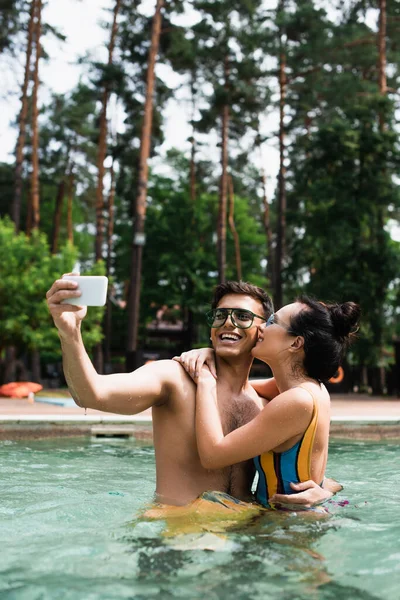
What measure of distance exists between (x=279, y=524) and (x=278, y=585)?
0.78 meters

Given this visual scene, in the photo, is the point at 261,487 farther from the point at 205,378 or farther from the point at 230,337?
the point at 230,337

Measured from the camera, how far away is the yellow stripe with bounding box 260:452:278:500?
370 centimetres

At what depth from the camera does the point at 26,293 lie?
1981cm

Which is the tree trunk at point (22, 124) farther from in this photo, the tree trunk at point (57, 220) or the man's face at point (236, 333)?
the man's face at point (236, 333)

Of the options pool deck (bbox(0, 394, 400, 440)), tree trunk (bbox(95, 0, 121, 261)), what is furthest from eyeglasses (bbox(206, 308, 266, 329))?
tree trunk (bbox(95, 0, 121, 261))

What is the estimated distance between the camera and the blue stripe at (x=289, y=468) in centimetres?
363

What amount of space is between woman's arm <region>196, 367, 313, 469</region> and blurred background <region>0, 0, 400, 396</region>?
1663cm

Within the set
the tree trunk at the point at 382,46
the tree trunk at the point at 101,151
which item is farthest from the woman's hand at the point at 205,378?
the tree trunk at the point at 101,151

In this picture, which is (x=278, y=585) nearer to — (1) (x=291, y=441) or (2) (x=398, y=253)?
(1) (x=291, y=441)

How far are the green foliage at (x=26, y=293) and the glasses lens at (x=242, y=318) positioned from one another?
16398mm

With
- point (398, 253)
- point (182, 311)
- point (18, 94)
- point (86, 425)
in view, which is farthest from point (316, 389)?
point (182, 311)

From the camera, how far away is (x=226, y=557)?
10.7 ft

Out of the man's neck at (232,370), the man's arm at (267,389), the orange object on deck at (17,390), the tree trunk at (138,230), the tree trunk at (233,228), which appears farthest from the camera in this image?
the tree trunk at (233,228)

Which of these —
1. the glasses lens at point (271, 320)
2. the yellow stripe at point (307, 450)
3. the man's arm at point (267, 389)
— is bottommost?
the yellow stripe at point (307, 450)
